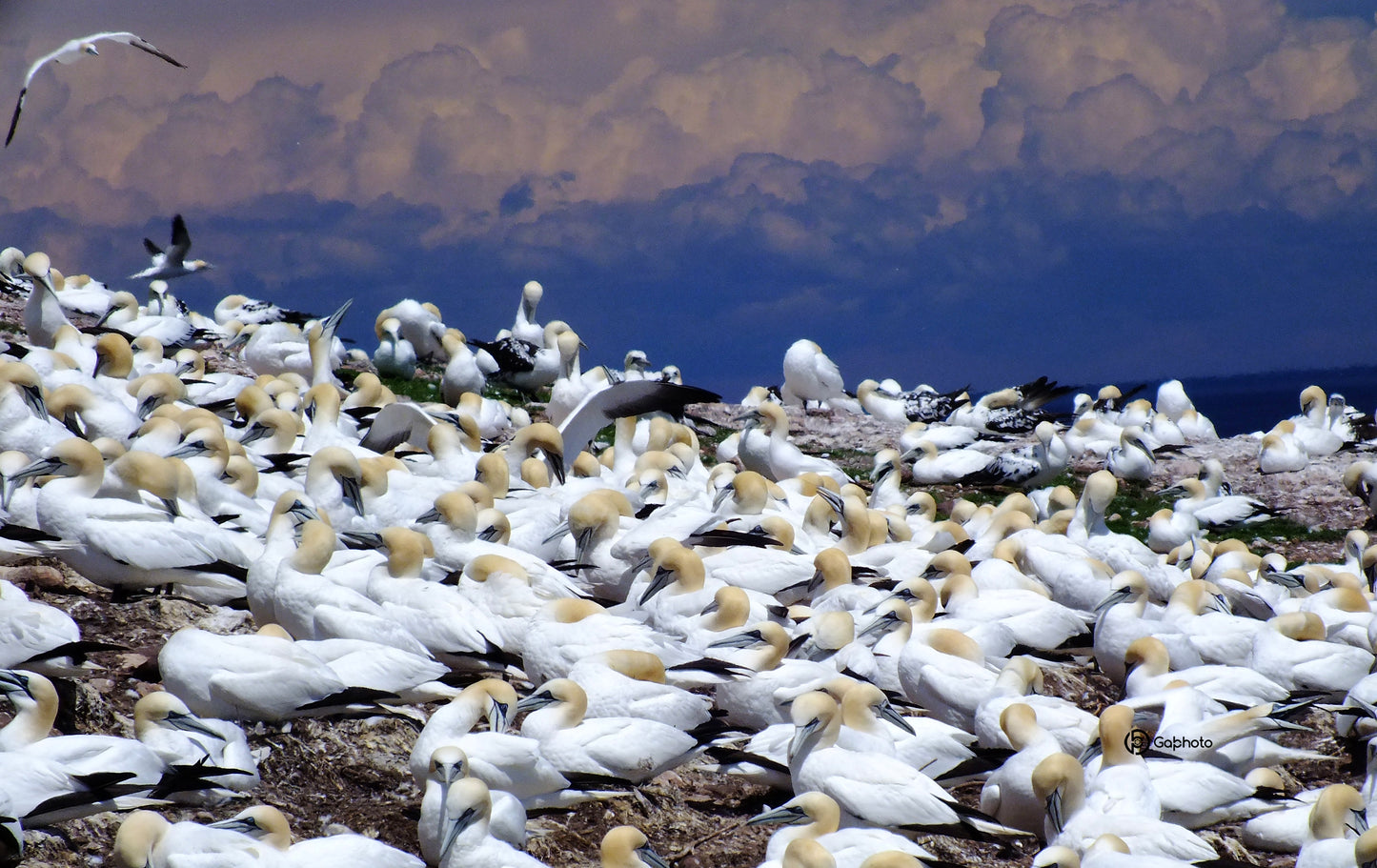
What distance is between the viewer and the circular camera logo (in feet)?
21.5

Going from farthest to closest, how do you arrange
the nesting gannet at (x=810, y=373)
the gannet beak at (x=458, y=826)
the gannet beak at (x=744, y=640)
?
the nesting gannet at (x=810, y=373), the gannet beak at (x=744, y=640), the gannet beak at (x=458, y=826)

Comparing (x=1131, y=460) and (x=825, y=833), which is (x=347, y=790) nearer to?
(x=825, y=833)

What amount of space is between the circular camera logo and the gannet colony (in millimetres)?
40

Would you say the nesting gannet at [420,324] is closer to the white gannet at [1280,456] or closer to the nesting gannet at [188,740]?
the white gannet at [1280,456]

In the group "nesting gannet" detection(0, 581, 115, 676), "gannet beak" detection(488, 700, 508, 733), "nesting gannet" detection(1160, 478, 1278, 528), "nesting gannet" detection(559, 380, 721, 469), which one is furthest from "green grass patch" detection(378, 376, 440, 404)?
"gannet beak" detection(488, 700, 508, 733)

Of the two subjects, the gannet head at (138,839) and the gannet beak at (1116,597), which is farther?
the gannet beak at (1116,597)

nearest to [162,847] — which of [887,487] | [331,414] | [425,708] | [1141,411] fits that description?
[425,708]

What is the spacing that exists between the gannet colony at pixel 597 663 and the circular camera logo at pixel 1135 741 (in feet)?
0.13

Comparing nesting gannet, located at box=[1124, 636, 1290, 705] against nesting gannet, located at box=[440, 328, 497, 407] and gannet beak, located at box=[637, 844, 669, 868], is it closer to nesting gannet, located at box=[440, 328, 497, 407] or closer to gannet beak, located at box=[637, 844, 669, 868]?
gannet beak, located at box=[637, 844, 669, 868]

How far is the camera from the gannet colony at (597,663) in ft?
18.8

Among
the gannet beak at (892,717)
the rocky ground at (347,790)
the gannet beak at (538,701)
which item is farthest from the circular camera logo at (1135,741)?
the gannet beak at (538,701)

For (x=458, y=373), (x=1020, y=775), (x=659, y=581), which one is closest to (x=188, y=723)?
(x=659, y=581)

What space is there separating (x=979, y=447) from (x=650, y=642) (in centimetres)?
1165

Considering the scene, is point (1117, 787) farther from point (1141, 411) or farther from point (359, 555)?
point (1141, 411)
